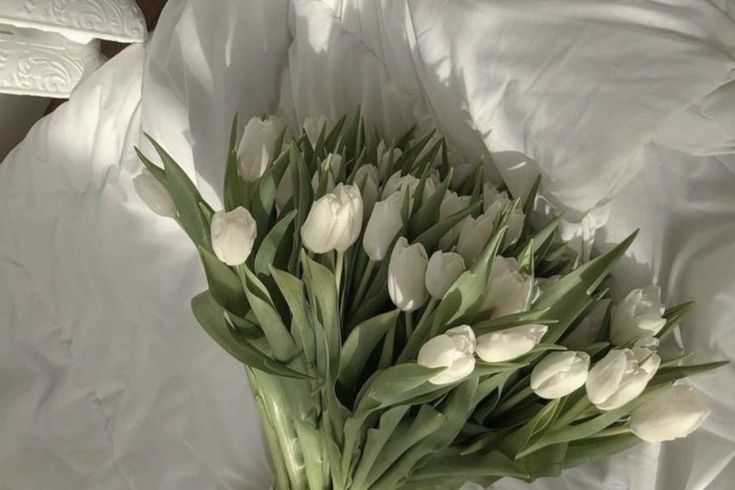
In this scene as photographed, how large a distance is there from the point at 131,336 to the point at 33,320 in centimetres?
19

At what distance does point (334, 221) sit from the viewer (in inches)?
27.8

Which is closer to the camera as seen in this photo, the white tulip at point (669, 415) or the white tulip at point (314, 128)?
the white tulip at point (669, 415)

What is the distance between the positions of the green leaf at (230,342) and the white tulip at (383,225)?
125 millimetres

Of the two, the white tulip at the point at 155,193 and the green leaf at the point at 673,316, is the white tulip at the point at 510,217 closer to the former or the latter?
the green leaf at the point at 673,316

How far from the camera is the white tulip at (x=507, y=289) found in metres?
0.71

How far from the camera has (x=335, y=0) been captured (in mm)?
1057

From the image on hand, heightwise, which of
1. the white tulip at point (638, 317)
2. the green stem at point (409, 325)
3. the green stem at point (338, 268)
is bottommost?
the white tulip at point (638, 317)

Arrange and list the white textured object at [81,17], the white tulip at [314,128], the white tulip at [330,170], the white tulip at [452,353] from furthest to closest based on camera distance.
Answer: the white textured object at [81,17] < the white tulip at [314,128] < the white tulip at [330,170] < the white tulip at [452,353]

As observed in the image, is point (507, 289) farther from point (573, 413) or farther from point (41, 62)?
point (41, 62)

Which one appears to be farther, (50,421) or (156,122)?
(50,421)

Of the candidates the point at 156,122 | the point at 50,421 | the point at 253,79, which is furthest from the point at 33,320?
the point at 253,79

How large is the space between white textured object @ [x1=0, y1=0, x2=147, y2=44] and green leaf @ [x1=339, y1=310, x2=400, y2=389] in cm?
68

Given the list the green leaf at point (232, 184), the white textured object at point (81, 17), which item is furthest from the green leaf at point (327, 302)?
the white textured object at point (81, 17)

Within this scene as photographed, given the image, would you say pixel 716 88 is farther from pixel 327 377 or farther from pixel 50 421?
pixel 50 421
